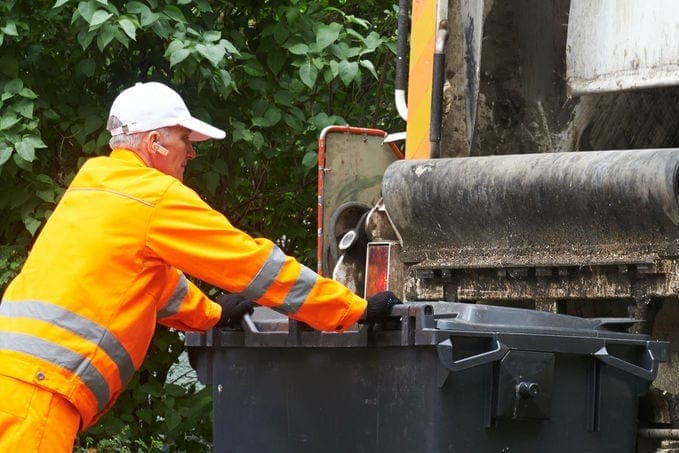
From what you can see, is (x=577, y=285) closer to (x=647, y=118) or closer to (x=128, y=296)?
(x=647, y=118)

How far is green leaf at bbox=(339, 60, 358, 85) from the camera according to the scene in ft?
16.5

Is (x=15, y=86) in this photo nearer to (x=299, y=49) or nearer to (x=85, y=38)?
(x=85, y=38)

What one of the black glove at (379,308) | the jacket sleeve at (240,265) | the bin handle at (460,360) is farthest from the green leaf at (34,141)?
the bin handle at (460,360)

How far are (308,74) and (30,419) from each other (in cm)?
223

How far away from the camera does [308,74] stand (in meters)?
5.07

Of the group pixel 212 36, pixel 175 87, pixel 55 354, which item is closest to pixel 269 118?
pixel 175 87

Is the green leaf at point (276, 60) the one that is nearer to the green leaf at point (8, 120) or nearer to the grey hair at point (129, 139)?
the green leaf at point (8, 120)

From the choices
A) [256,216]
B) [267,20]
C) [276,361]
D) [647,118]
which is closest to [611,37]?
[647,118]

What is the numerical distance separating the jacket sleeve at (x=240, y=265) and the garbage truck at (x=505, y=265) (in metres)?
0.14

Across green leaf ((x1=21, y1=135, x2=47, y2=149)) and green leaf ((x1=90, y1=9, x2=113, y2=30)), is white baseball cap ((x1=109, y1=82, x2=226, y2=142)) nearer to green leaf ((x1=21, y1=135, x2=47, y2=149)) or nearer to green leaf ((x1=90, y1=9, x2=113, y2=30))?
green leaf ((x1=90, y1=9, x2=113, y2=30))

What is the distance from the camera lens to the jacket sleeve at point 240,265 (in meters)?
3.19

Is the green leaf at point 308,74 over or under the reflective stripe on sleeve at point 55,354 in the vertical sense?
over

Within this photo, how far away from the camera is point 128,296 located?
326 cm

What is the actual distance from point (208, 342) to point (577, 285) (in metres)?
0.96
